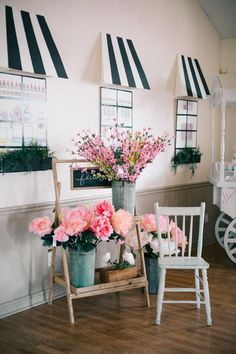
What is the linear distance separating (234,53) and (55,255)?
4083mm

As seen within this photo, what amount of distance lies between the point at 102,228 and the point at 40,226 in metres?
0.50

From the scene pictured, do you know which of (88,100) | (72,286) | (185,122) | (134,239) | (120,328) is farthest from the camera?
(185,122)

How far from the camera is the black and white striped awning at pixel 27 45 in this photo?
3736 mm

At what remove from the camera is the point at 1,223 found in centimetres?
386

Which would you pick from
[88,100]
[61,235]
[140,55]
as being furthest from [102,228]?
[140,55]

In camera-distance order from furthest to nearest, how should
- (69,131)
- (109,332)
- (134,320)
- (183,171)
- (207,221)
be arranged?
(207,221)
(183,171)
(69,131)
(134,320)
(109,332)

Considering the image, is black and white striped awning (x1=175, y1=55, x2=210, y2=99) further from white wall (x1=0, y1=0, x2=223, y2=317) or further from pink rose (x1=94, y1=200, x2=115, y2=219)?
pink rose (x1=94, y1=200, x2=115, y2=219)

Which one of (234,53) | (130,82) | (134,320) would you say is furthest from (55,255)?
(234,53)

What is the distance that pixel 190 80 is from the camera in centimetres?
596

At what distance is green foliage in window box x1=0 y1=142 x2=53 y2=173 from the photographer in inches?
150

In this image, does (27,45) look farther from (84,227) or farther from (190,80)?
(190,80)

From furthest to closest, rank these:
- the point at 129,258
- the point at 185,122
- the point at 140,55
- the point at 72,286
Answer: the point at 185,122 < the point at 140,55 < the point at 129,258 < the point at 72,286

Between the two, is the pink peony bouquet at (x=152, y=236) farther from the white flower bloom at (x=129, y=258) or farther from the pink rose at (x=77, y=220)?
the pink rose at (x=77, y=220)

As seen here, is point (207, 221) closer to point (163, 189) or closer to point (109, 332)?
point (163, 189)
